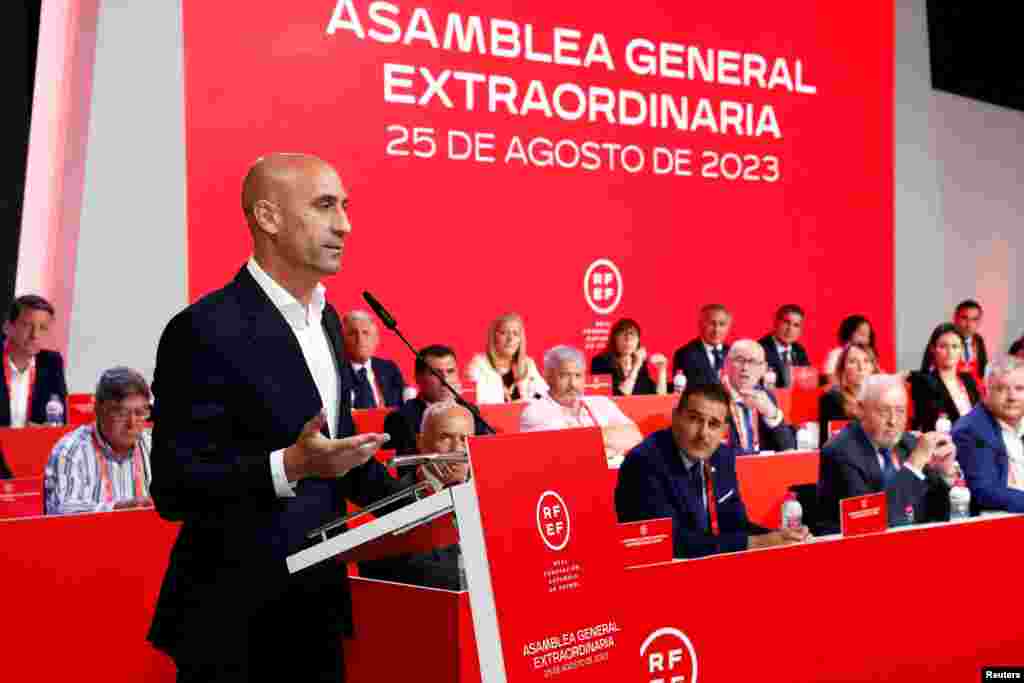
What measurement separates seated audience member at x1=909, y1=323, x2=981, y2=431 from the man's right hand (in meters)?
5.86

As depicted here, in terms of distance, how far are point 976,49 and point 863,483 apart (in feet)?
27.7

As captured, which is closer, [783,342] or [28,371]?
[28,371]

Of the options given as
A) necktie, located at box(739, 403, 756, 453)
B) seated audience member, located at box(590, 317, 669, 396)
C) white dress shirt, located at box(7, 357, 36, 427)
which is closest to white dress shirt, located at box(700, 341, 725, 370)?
seated audience member, located at box(590, 317, 669, 396)

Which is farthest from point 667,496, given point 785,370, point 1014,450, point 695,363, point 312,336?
point 785,370

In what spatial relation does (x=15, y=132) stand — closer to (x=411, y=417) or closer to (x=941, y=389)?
(x=411, y=417)

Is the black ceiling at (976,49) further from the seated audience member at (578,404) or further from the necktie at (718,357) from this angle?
the seated audience member at (578,404)

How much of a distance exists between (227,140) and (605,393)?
2.76 m

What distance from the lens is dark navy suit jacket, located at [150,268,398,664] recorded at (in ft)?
6.03

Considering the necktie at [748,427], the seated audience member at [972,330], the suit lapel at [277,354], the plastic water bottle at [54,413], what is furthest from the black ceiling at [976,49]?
the suit lapel at [277,354]

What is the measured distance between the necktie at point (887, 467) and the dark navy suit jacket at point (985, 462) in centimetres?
32

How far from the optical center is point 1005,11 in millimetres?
10789

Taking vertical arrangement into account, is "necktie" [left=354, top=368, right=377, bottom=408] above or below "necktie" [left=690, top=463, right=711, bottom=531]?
above

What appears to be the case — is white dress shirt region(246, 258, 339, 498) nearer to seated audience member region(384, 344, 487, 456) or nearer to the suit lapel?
the suit lapel

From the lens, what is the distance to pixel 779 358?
8461mm
